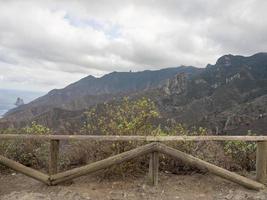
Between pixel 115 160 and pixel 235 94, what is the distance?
125635 millimetres

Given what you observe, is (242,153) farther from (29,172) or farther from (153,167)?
(29,172)

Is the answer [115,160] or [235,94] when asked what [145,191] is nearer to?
[115,160]

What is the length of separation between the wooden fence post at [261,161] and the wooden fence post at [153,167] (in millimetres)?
1824

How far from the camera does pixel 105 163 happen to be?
6.95 m

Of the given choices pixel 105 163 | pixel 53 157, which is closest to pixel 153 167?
pixel 105 163

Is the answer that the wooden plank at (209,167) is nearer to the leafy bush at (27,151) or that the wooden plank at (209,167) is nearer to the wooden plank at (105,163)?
the wooden plank at (105,163)

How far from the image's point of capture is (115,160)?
693 cm

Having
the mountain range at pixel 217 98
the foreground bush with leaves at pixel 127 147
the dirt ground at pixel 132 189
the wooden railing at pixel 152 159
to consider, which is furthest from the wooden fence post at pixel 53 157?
the mountain range at pixel 217 98

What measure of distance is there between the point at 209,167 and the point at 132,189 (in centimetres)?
141

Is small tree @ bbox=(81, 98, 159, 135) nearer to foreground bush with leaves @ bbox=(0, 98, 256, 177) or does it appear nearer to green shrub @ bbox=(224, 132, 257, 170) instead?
foreground bush with leaves @ bbox=(0, 98, 256, 177)

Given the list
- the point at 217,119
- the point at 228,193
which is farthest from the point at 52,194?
the point at 217,119

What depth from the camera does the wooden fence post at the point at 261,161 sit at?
7.11m

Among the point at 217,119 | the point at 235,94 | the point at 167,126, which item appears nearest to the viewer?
the point at 167,126

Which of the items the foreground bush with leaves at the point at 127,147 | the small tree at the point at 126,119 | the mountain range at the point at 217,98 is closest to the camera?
the foreground bush with leaves at the point at 127,147
